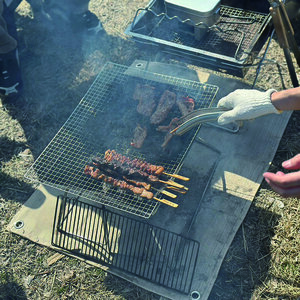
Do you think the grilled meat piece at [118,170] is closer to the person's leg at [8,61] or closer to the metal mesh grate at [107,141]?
the metal mesh grate at [107,141]

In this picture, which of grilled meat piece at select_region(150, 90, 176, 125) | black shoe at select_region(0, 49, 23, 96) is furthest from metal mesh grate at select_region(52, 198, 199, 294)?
black shoe at select_region(0, 49, 23, 96)

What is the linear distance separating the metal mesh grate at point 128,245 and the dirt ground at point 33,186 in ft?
0.64

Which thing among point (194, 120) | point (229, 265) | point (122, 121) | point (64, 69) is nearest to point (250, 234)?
point (229, 265)

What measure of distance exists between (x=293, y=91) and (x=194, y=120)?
106cm

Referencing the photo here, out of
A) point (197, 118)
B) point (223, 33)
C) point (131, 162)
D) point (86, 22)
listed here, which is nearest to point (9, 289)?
point (131, 162)

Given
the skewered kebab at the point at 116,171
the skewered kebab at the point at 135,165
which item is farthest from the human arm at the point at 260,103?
the skewered kebab at the point at 116,171

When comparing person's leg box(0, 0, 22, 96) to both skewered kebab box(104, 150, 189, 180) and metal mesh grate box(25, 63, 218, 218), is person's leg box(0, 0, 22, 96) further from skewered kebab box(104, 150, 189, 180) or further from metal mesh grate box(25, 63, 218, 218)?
skewered kebab box(104, 150, 189, 180)

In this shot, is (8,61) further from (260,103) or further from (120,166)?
(260,103)

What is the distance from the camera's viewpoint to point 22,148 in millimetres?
5145

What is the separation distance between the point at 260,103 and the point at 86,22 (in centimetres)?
435

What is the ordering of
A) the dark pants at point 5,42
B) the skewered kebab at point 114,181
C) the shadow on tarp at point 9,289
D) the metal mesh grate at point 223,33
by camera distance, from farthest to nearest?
1. the dark pants at point 5,42
2. the metal mesh grate at point 223,33
3. the shadow on tarp at point 9,289
4. the skewered kebab at point 114,181

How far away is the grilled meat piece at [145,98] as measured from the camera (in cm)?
424

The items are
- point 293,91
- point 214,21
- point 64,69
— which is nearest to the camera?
point 293,91

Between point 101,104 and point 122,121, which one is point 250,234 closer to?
point 122,121
